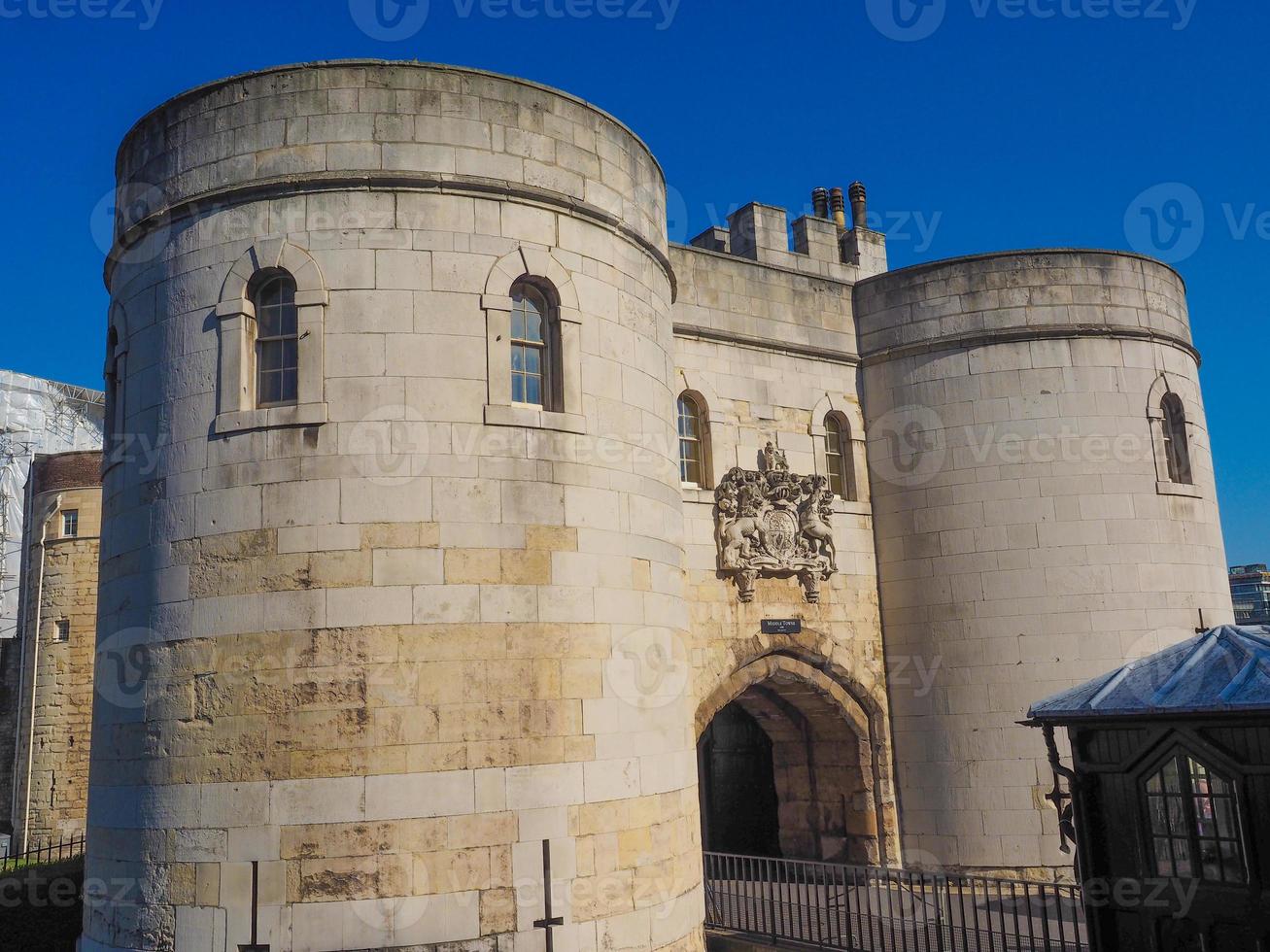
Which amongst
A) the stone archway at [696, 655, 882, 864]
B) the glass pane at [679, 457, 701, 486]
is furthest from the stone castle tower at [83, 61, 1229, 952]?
the glass pane at [679, 457, 701, 486]

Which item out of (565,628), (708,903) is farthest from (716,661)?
(565,628)

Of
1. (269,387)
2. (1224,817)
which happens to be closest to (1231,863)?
(1224,817)

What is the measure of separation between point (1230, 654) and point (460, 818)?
7.18 meters

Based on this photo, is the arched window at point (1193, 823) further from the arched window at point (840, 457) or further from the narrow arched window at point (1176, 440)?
the narrow arched window at point (1176, 440)

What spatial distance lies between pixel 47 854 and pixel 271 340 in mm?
24213

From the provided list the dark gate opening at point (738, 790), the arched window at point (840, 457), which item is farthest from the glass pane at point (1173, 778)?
the dark gate opening at point (738, 790)

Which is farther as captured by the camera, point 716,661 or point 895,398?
point 895,398

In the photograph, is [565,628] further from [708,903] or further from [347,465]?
[708,903]

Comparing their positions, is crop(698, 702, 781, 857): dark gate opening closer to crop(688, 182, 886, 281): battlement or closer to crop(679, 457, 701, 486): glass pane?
crop(679, 457, 701, 486): glass pane

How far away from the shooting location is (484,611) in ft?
37.5

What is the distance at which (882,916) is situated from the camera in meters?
13.7

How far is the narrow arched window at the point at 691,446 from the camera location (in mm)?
17031

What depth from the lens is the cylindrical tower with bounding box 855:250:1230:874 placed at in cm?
1750

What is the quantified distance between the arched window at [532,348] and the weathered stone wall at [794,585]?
4502mm
